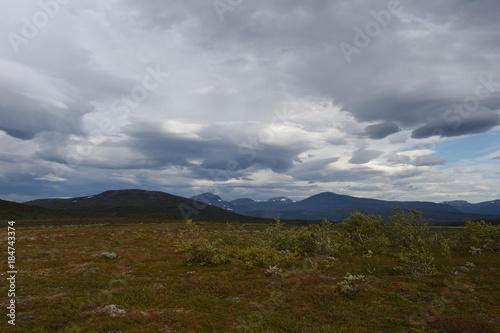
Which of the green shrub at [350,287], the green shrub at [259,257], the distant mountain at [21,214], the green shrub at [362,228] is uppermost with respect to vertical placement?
the green shrub at [362,228]

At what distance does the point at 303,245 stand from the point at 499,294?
1541cm

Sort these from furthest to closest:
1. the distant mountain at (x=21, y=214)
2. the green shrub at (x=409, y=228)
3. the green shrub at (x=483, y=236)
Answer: the distant mountain at (x=21, y=214), the green shrub at (x=409, y=228), the green shrub at (x=483, y=236)

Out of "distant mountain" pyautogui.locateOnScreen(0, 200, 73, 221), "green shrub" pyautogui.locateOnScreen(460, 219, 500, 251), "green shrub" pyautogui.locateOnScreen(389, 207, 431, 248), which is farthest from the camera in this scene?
"distant mountain" pyautogui.locateOnScreen(0, 200, 73, 221)

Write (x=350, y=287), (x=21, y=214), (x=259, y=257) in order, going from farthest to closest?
(x=21, y=214) → (x=259, y=257) → (x=350, y=287)

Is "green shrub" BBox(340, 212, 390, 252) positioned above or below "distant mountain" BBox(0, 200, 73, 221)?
above

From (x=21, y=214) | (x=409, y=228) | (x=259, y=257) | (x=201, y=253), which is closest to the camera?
(x=259, y=257)

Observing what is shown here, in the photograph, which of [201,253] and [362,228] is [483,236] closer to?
[362,228]

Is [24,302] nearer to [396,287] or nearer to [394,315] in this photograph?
[394,315]

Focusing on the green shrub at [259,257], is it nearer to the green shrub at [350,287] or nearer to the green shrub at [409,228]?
the green shrub at [350,287]

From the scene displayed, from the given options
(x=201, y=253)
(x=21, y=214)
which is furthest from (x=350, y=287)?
(x=21, y=214)

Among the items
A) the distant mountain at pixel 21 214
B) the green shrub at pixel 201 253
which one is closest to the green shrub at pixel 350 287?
the green shrub at pixel 201 253

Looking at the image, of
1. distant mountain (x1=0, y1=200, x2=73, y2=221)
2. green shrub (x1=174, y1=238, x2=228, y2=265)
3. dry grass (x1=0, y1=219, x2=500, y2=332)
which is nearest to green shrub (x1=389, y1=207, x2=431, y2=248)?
dry grass (x1=0, y1=219, x2=500, y2=332)

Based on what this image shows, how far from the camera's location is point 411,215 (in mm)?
24766

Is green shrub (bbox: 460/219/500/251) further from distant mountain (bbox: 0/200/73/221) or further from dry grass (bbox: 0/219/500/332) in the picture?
distant mountain (bbox: 0/200/73/221)
